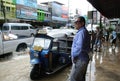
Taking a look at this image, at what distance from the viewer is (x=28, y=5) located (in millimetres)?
40344

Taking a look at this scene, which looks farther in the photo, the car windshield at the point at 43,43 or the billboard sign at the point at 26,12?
the billboard sign at the point at 26,12

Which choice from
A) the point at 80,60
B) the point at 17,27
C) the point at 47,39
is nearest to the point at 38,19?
the point at 17,27

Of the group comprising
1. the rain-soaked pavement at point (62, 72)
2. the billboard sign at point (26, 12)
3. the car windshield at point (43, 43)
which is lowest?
the rain-soaked pavement at point (62, 72)

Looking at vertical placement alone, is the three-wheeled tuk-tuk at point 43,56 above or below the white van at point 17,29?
below

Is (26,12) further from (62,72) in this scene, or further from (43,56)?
(43,56)

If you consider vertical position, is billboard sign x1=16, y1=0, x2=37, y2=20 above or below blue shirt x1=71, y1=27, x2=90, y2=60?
above

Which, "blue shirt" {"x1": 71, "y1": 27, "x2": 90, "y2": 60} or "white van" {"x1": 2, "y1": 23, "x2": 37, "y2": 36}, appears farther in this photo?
"white van" {"x1": 2, "y1": 23, "x2": 37, "y2": 36}

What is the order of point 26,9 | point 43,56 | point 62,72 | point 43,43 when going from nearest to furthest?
point 43,56
point 43,43
point 62,72
point 26,9

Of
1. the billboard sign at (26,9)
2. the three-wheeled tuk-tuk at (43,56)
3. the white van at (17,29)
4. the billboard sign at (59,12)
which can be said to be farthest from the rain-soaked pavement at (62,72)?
the billboard sign at (59,12)

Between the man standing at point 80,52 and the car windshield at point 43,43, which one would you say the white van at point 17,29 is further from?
the man standing at point 80,52

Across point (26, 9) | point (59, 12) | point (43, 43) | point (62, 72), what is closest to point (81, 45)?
point (43, 43)

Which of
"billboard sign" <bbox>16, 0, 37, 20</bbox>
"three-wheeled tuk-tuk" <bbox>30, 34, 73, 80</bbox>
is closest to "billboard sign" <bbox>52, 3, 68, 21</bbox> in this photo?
"billboard sign" <bbox>16, 0, 37, 20</bbox>

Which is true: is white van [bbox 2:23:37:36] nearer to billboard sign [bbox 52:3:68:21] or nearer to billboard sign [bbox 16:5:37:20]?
billboard sign [bbox 16:5:37:20]

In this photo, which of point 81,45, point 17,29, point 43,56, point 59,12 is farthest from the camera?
point 59,12
